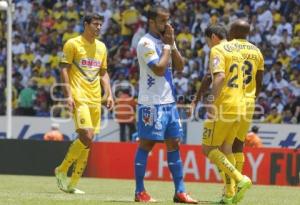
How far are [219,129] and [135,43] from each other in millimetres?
16645

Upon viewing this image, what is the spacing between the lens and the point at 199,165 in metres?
20.0

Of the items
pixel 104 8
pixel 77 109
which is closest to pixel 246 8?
pixel 104 8

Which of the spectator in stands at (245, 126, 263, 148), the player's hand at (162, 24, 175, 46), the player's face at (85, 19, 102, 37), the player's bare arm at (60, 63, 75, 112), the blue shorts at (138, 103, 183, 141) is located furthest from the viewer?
the spectator in stands at (245, 126, 263, 148)

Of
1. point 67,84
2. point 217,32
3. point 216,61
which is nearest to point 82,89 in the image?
point 67,84

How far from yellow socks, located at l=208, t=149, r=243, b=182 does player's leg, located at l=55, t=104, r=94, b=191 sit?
108 inches

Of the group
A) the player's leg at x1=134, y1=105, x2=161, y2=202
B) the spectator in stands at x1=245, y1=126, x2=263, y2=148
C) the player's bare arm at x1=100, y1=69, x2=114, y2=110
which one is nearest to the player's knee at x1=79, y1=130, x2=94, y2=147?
the player's bare arm at x1=100, y1=69, x2=114, y2=110

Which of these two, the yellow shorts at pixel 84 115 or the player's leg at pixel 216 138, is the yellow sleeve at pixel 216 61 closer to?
the player's leg at pixel 216 138

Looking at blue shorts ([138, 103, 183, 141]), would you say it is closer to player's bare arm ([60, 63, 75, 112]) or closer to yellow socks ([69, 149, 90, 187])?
player's bare arm ([60, 63, 75, 112])

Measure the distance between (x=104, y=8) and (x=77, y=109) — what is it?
16.0m

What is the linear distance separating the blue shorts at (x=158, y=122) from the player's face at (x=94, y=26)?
8.32 ft

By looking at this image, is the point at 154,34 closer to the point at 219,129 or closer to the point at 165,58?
the point at 165,58

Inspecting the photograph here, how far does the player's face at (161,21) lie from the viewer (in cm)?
1093

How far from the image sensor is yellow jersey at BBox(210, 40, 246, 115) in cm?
1116

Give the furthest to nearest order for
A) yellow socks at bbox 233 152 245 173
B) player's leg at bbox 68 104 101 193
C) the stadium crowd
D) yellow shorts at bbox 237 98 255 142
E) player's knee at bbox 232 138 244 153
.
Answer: the stadium crowd
player's leg at bbox 68 104 101 193
player's knee at bbox 232 138 244 153
yellow socks at bbox 233 152 245 173
yellow shorts at bbox 237 98 255 142
